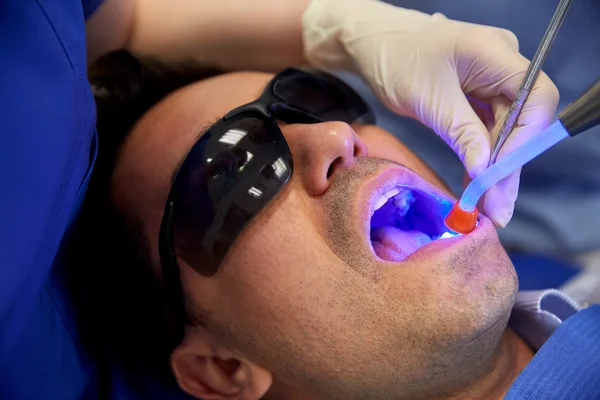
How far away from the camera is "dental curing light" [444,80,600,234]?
634 mm

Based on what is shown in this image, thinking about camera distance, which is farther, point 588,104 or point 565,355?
point 565,355

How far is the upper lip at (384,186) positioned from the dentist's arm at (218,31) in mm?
670

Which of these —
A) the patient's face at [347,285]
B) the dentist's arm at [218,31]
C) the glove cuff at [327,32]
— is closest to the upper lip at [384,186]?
the patient's face at [347,285]

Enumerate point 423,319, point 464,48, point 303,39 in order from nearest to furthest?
point 423,319 < point 464,48 < point 303,39

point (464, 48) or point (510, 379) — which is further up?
point (464, 48)

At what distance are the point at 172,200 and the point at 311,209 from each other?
0.83 feet

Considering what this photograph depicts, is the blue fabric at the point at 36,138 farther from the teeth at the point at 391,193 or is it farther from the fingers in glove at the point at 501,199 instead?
the fingers in glove at the point at 501,199

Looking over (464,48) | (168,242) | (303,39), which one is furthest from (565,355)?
(303,39)

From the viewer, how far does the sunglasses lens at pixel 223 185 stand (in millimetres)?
889

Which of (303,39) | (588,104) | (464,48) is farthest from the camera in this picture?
(303,39)

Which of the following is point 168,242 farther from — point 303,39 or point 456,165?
point 456,165

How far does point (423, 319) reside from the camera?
31.5 inches

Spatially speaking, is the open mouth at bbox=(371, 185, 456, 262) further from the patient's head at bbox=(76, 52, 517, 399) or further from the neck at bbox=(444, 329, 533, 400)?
the neck at bbox=(444, 329, 533, 400)

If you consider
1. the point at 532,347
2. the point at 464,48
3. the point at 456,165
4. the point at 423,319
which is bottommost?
the point at 532,347
